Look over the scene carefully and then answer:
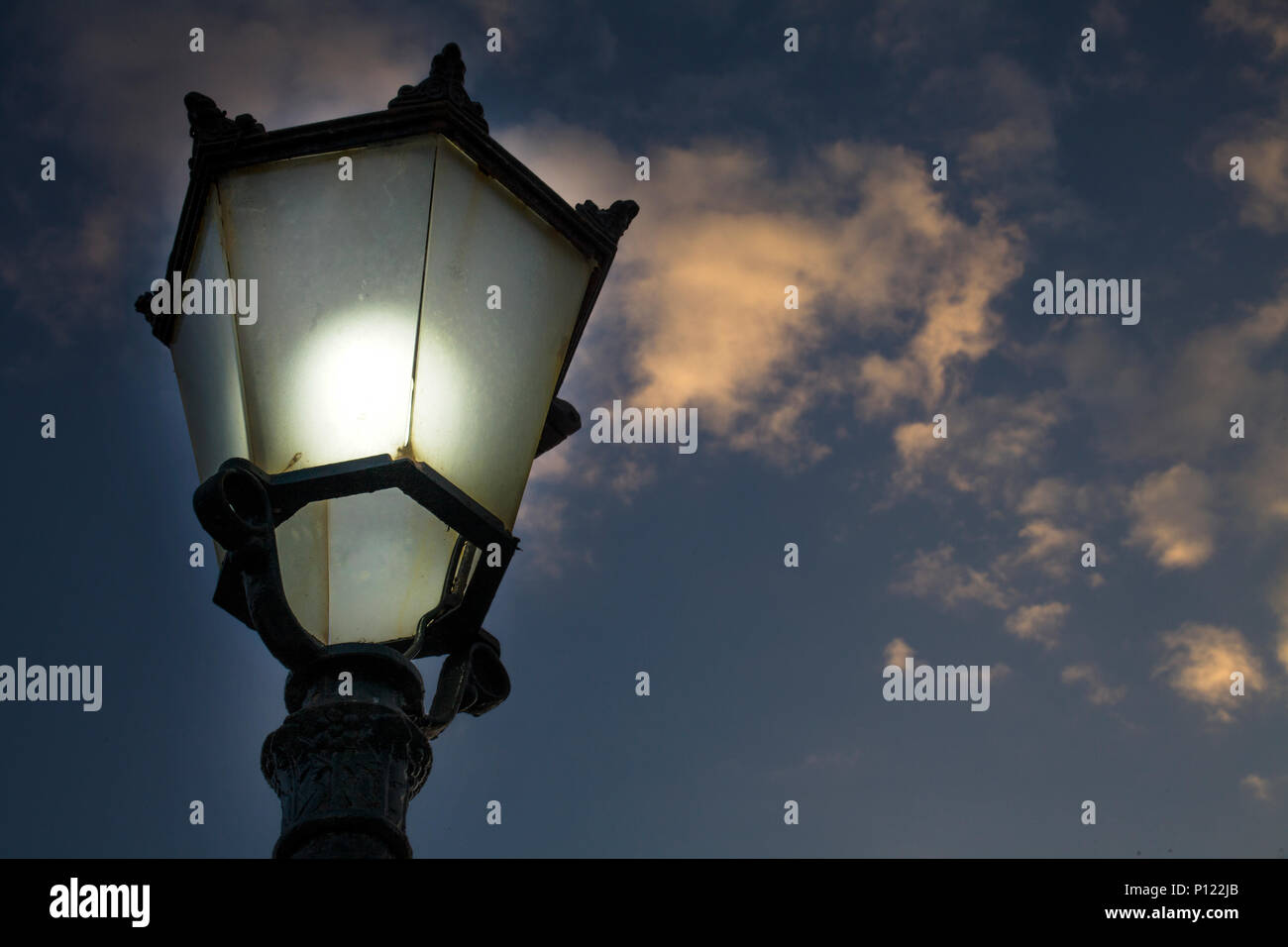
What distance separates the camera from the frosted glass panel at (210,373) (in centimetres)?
300

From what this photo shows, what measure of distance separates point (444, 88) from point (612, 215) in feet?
1.85

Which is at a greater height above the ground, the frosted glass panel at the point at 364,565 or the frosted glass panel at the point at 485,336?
the frosted glass panel at the point at 485,336

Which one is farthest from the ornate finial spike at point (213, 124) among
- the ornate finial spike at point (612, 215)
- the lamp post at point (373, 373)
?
the ornate finial spike at point (612, 215)

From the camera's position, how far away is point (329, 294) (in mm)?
3006

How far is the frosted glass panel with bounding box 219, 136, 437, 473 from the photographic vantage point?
2885 millimetres

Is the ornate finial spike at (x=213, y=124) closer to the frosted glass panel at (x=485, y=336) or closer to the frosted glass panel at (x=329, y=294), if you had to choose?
the frosted glass panel at (x=329, y=294)

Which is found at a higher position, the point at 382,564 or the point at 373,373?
the point at 373,373

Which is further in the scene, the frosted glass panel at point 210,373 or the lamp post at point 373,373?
the frosted glass panel at point 210,373

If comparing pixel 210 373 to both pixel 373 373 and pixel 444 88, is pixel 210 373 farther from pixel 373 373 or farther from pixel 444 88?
pixel 444 88

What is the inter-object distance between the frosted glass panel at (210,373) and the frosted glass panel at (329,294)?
5 cm

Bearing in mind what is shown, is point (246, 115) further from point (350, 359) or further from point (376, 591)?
point (376, 591)

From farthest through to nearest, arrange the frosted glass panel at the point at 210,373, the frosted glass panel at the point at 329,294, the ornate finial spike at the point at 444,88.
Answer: the ornate finial spike at the point at 444,88
the frosted glass panel at the point at 210,373
the frosted glass panel at the point at 329,294

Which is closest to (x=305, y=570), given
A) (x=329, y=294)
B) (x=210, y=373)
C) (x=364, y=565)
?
(x=364, y=565)
